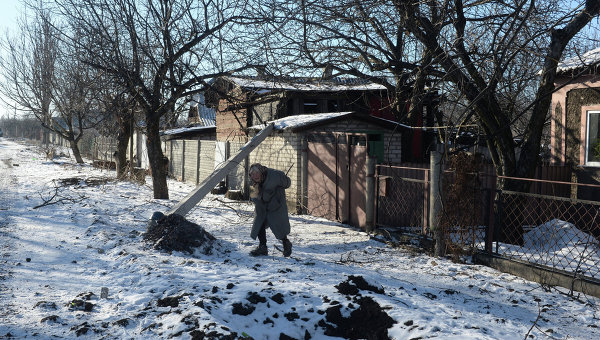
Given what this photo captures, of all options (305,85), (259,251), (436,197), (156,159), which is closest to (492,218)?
(436,197)

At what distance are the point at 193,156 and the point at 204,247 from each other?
496 inches

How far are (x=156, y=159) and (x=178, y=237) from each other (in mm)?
5705

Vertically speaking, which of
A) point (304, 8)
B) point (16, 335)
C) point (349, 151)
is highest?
point (304, 8)

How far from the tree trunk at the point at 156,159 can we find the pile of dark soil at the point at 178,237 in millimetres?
5101

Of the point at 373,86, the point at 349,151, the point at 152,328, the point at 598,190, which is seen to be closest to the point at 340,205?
the point at 349,151

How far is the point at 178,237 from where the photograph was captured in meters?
6.45

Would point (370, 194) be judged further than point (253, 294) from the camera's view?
Yes

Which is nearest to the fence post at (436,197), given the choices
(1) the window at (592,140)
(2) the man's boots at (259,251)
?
(2) the man's boots at (259,251)

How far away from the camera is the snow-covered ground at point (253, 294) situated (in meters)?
3.92

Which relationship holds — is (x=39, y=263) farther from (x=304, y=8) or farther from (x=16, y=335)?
(x=304, y=8)

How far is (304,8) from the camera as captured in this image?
8.05 m

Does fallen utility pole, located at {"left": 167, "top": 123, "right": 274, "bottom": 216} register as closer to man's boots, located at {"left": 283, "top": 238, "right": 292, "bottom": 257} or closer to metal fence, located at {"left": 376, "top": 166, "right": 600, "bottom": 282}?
man's boots, located at {"left": 283, "top": 238, "right": 292, "bottom": 257}

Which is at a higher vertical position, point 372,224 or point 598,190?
point 598,190

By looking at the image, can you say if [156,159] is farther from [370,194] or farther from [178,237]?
[370,194]
